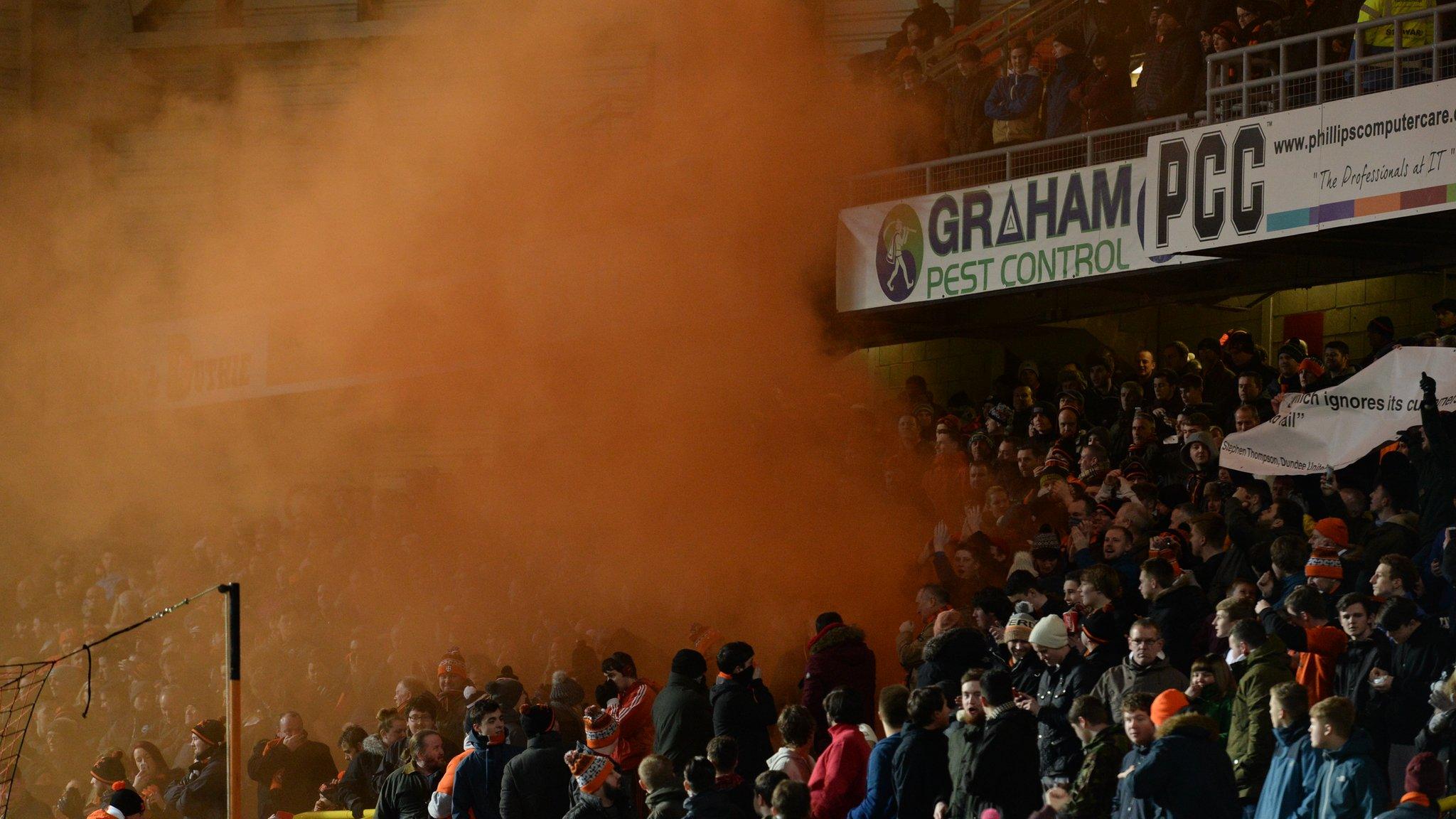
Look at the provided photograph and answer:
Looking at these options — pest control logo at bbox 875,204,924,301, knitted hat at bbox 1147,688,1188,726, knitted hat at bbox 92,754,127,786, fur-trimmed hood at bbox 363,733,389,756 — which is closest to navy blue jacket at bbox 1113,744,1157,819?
knitted hat at bbox 1147,688,1188,726

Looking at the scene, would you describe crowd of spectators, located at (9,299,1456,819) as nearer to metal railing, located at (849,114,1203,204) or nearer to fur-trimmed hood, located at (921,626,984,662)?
fur-trimmed hood, located at (921,626,984,662)

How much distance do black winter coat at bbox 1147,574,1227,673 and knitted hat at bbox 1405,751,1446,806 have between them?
1.66 metres

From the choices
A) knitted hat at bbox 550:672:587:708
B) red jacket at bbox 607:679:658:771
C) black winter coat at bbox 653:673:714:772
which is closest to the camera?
black winter coat at bbox 653:673:714:772

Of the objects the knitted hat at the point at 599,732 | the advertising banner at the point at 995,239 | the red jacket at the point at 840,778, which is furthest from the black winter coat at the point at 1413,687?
the advertising banner at the point at 995,239

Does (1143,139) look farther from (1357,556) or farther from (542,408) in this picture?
(542,408)

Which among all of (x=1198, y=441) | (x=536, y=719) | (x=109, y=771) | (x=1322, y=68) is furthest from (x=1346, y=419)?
(x=109, y=771)

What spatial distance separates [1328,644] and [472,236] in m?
9.02

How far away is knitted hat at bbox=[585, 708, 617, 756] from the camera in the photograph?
7.18m

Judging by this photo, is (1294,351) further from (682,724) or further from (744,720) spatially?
(682,724)

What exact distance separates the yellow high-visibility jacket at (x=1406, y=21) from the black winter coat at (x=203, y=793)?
7000 millimetres

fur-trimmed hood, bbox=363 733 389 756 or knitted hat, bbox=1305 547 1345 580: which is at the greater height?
knitted hat, bbox=1305 547 1345 580

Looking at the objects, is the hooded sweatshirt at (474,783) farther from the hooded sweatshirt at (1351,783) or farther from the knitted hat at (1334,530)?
the knitted hat at (1334,530)

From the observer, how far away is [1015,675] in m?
7.08

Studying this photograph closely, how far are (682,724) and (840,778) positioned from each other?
3.61 feet
